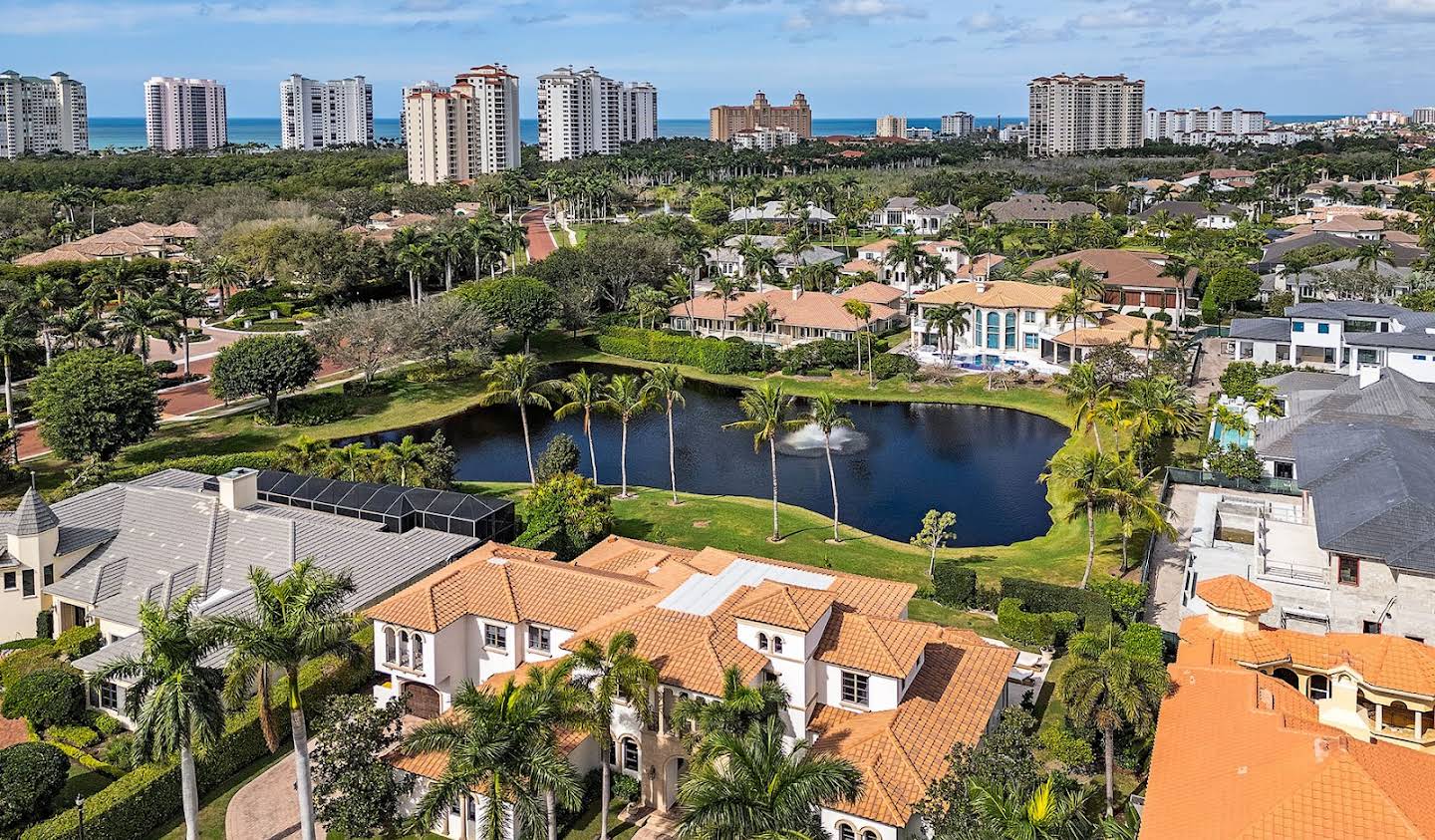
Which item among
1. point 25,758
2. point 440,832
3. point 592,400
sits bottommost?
point 440,832

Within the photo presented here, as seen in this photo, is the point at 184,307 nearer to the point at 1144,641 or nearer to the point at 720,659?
the point at 720,659

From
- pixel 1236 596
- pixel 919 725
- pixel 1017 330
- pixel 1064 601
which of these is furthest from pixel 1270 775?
pixel 1017 330

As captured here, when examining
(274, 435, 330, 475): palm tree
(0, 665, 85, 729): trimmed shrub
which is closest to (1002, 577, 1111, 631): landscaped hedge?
(0, 665, 85, 729): trimmed shrub

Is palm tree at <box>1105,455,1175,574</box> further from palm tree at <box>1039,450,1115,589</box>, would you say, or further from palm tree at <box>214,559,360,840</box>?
palm tree at <box>214,559,360,840</box>

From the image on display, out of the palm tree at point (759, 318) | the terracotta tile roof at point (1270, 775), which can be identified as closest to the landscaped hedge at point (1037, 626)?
the terracotta tile roof at point (1270, 775)

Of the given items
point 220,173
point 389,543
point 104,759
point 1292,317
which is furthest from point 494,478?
point 220,173

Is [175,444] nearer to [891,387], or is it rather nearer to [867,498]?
[867,498]
